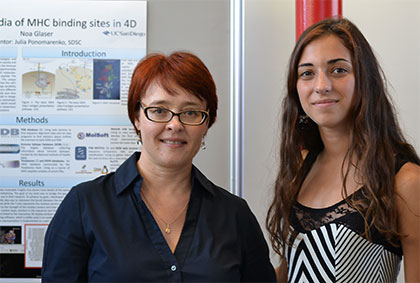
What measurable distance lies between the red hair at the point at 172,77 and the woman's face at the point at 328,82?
357 mm

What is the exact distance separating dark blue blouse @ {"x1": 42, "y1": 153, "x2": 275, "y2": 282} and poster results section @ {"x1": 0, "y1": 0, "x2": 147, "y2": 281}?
2.48 feet

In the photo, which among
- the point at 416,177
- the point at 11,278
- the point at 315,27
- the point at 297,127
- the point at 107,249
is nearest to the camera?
the point at 107,249

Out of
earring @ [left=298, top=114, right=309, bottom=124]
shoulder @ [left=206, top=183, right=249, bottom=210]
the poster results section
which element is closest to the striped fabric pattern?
shoulder @ [left=206, top=183, right=249, bottom=210]

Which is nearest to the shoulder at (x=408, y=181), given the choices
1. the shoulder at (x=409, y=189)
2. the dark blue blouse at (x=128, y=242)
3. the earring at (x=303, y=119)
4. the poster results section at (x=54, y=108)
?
the shoulder at (x=409, y=189)

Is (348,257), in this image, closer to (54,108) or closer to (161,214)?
(161,214)

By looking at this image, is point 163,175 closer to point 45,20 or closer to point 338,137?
point 338,137

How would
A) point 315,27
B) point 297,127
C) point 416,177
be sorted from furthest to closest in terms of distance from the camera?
1. point 297,127
2. point 315,27
3. point 416,177

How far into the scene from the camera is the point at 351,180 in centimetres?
150

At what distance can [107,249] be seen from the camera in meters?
1.21

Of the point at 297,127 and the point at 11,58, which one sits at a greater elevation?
the point at 11,58

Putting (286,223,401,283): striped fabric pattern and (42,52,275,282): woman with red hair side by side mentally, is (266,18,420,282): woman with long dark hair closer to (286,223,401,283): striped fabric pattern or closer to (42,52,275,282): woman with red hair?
(286,223,401,283): striped fabric pattern

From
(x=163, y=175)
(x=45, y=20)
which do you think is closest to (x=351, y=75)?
(x=163, y=175)

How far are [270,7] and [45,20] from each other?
108 centimetres

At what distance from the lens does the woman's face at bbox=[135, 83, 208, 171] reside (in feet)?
4.19
